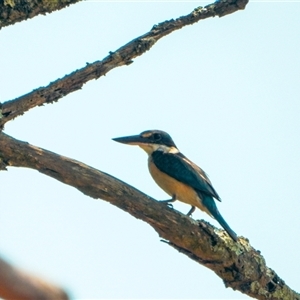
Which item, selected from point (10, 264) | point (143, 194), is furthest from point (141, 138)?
point (10, 264)

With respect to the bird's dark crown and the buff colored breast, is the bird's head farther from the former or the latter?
the buff colored breast

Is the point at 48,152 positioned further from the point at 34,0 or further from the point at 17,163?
the point at 34,0

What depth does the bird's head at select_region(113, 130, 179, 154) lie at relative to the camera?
7469 mm

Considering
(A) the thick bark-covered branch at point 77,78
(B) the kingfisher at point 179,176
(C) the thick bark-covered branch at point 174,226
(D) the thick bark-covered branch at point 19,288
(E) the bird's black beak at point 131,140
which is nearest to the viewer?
(D) the thick bark-covered branch at point 19,288

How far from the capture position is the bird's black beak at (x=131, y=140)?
23.1 ft

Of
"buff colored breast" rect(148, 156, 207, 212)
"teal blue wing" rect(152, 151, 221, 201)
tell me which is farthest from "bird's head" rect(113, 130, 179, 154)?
"buff colored breast" rect(148, 156, 207, 212)

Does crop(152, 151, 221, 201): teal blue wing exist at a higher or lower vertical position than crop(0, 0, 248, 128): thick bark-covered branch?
higher

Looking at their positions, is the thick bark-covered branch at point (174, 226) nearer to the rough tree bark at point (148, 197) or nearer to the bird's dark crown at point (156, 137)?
the rough tree bark at point (148, 197)

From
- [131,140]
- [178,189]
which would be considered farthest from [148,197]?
[131,140]

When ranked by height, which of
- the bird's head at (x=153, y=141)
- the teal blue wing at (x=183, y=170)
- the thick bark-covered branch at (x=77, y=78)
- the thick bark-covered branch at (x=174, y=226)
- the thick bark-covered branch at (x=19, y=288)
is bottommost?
the thick bark-covered branch at (x=19, y=288)

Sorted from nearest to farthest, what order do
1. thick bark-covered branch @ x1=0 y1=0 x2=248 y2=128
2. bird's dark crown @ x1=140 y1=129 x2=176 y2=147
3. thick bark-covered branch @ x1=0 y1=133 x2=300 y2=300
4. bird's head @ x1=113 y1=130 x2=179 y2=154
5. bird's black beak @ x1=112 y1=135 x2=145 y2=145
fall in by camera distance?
thick bark-covered branch @ x1=0 y1=133 x2=300 y2=300 < thick bark-covered branch @ x1=0 y1=0 x2=248 y2=128 < bird's black beak @ x1=112 y1=135 x2=145 y2=145 < bird's head @ x1=113 y1=130 x2=179 y2=154 < bird's dark crown @ x1=140 y1=129 x2=176 y2=147

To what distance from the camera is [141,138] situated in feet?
24.7

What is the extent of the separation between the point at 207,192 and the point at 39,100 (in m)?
3.06

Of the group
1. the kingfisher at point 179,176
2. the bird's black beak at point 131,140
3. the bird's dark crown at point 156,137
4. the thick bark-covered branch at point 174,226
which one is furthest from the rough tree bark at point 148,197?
the bird's dark crown at point 156,137
